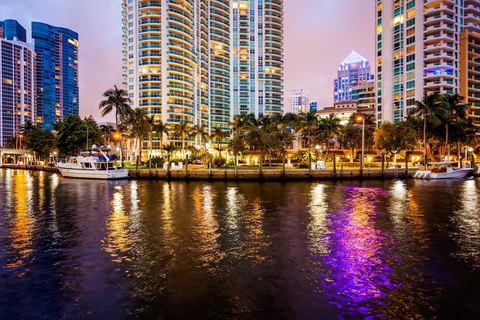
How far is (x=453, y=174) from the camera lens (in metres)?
47.7

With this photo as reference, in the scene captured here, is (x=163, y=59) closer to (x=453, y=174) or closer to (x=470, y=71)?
(x=453, y=174)

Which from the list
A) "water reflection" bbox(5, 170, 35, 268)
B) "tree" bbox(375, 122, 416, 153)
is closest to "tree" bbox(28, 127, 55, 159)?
"water reflection" bbox(5, 170, 35, 268)

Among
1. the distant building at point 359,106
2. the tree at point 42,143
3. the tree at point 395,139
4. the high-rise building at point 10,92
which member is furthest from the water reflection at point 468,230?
the high-rise building at point 10,92

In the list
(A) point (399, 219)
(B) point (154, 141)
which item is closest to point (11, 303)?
(A) point (399, 219)

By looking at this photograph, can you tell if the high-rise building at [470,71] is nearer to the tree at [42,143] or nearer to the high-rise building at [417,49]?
the high-rise building at [417,49]

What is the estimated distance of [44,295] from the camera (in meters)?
8.66

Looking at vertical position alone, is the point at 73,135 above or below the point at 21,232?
above

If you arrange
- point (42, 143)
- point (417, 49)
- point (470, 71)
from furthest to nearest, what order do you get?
point (42, 143) < point (470, 71) < point (417, 49)

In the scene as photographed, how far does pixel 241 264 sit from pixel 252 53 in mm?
127258

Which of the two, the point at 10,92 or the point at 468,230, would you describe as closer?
the point at 468,230

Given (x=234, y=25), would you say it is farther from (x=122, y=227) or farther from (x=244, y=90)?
(x=122, y=227)

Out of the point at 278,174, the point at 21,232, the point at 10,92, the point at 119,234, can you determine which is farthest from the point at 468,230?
the point at 10,92

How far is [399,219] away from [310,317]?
569 inches

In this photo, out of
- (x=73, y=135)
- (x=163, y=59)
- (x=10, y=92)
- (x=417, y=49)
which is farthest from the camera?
(x=10, y=92)
